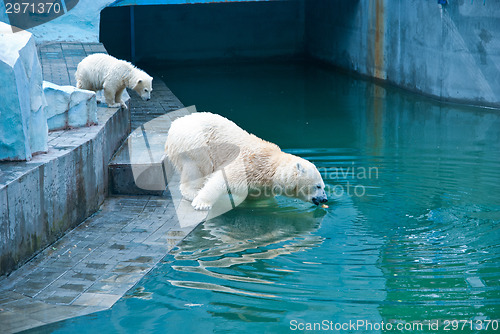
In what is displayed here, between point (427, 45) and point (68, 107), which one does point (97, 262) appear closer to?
point (68, 107)

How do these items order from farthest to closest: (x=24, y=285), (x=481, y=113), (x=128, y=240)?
(x=481, y=113) < (x=128, y=240) < (x=24, y=285)

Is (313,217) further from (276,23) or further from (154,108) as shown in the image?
(276,23)

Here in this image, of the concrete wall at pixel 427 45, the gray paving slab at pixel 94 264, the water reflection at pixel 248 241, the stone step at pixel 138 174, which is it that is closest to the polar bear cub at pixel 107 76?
the stone step at pixel 138 174

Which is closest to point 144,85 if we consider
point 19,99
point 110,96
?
point 110,96

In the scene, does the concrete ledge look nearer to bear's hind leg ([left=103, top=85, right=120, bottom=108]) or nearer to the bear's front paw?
bear's hind leg ([left=103, top=85, right=120, bottom=108])

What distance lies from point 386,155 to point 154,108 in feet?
12.9

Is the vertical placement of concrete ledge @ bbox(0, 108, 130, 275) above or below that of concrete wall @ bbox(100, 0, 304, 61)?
below

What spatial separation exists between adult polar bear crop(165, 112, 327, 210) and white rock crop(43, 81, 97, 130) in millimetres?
936

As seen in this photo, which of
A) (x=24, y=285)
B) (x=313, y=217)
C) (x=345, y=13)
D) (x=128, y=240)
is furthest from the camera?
(x=345, y=13)

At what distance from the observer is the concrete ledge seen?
15.4 feet

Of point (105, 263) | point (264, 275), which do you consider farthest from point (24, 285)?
point (264, 275)

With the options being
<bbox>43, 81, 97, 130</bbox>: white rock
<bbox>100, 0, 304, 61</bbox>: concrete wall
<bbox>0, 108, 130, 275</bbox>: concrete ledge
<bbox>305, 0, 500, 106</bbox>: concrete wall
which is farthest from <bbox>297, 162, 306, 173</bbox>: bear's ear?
<bbox>100, 0, 304, 61</bbox>: concrete wall

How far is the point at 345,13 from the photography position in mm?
17047

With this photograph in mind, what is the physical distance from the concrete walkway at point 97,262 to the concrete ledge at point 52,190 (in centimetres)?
12
